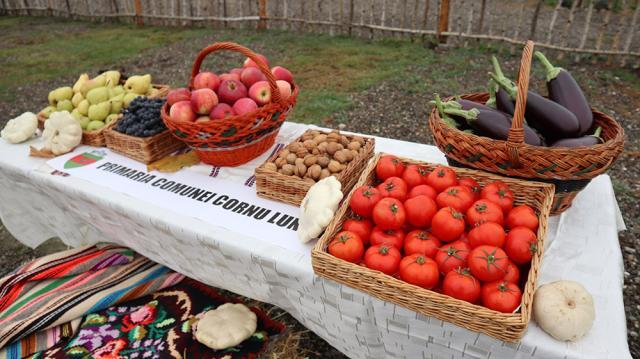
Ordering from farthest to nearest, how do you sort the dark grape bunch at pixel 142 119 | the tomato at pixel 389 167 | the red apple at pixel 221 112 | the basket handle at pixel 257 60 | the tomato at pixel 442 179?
the dark grape bunch at pixel 142 119 < the red apple at pixel 221 112 < the basket handle at pixel 257 60 < the tomato at pixel 389 167 < the tomato at pixel 442 179

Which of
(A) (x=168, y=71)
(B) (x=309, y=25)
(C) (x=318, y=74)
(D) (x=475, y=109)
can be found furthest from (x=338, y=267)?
(B) (x=309, y=25)

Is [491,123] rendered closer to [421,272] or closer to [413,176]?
[413,176]

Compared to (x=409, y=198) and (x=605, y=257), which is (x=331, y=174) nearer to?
(x=409, y=198)

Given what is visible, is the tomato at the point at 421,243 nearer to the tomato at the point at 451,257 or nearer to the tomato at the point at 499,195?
the tomato at the point at 451,257

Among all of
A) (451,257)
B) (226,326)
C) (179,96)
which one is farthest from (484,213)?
(179,96)

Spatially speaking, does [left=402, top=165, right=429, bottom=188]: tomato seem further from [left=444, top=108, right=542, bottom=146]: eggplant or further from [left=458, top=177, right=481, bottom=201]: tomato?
[left=444, top=108, right=542, bottom=146]: eggplant

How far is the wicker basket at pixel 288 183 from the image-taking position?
1.84m

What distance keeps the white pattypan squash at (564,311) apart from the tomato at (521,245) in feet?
0.37

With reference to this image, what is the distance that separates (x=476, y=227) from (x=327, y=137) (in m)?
0.97

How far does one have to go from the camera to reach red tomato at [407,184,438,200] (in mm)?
1568

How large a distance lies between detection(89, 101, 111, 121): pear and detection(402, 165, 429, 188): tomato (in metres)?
2.06

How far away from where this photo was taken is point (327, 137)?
213 cm

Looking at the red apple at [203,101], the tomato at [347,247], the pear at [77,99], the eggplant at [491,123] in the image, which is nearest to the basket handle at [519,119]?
the eggplant at [491,123]

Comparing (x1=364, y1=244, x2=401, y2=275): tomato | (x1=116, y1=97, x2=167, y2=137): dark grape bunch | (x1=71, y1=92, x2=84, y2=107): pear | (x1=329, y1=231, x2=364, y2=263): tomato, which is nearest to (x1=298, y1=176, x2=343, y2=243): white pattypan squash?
(x1=329, y1=231, x2=364, y2=263): tomato
